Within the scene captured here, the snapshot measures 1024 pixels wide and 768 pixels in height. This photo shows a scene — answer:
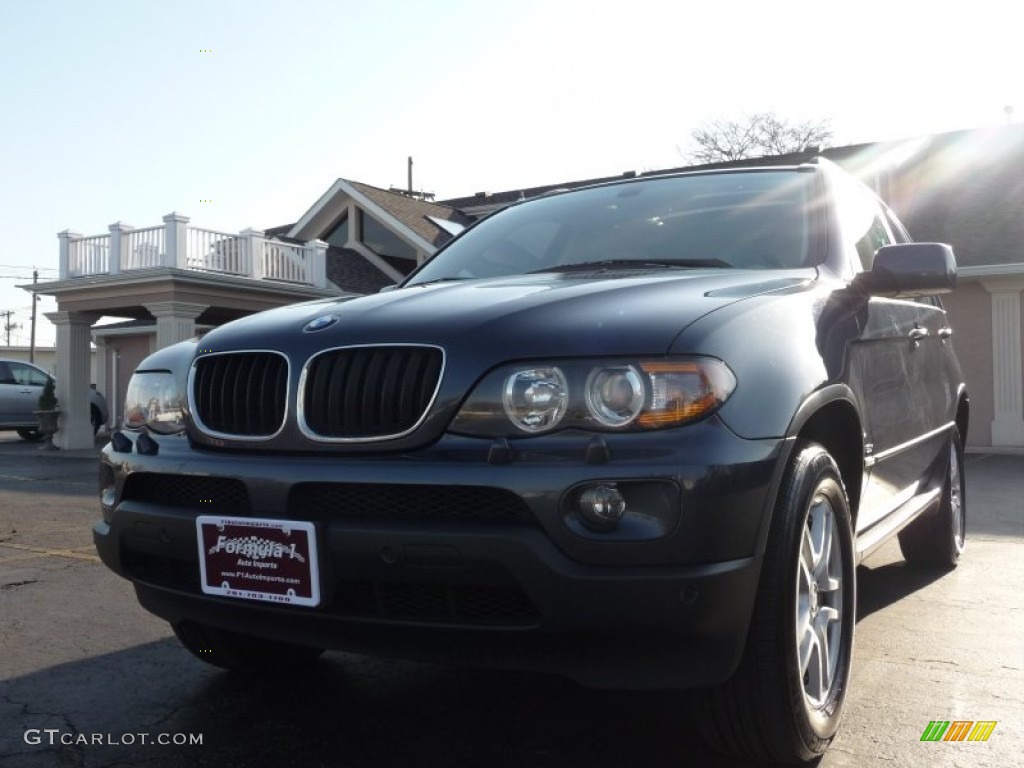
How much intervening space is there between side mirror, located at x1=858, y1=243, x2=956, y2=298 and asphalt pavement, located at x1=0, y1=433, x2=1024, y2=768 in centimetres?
126

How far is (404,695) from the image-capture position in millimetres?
3037

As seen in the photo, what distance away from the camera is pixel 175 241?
17.8 m

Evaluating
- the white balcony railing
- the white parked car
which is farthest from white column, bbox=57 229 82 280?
the white parked car

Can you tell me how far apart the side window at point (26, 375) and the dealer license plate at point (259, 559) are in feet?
68.9

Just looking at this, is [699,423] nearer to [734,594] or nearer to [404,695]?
[734,594]

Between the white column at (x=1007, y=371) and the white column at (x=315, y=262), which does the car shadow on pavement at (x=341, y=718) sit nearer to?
the white column at (x=1007, y=371)

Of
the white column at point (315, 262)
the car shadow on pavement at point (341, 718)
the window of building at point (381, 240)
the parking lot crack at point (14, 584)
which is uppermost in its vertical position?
the window of building at point (381, 240)

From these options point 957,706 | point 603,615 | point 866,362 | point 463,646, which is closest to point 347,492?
point 463,646

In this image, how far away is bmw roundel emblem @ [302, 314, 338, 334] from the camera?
97.1 inches

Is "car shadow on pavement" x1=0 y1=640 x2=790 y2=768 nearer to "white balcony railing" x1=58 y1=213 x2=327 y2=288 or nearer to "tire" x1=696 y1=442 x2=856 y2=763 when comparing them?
"tire" x1=696 y1=442 x2=856 y2=763

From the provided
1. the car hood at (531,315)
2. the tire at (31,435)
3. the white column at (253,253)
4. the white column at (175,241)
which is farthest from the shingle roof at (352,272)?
the car hood at (531,315)

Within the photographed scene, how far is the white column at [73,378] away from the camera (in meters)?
Answer: 18.7

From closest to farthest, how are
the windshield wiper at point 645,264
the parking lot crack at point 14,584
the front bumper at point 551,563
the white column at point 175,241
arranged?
1. the front bumper at point 551,563
2. the windshield wiper at point 645,264
3. the parking lot crack at point 14,584
4. the white column at point 175,241

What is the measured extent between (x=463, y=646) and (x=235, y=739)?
947mm
